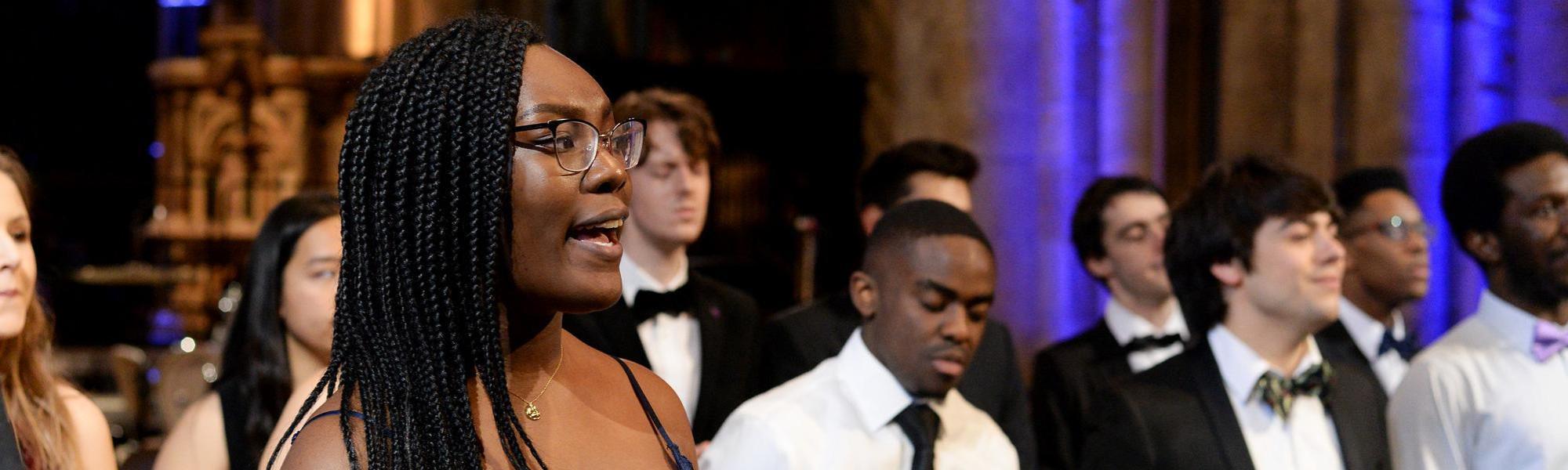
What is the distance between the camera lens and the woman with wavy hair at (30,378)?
2344mm

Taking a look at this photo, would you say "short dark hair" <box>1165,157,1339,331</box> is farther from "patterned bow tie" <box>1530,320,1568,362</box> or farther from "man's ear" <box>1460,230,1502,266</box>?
"patterned bow tie" <box>1530,320,1568,362</box>

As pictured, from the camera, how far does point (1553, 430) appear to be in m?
3.22

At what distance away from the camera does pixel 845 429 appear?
299 cm

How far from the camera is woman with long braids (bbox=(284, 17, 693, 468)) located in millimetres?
1449

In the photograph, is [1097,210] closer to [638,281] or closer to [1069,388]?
[1069,388]

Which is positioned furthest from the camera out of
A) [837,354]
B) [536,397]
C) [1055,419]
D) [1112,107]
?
[1112,107]

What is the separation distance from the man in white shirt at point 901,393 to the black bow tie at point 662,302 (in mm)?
684

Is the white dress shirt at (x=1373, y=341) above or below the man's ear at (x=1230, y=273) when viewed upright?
below

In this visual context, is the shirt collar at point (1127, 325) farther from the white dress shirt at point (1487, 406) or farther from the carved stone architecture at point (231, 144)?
the carved stone architecture at point (231, 144)

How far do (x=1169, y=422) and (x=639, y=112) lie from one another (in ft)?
5.19

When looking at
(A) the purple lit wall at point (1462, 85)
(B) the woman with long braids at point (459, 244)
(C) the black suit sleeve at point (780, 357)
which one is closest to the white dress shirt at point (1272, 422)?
(C) the black suit sleeve at point (780, 357)

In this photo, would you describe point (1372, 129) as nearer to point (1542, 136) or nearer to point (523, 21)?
point (1542, 136)

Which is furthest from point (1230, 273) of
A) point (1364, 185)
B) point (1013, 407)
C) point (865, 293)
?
point (1364, 185)

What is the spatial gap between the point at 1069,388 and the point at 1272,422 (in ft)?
4.02
